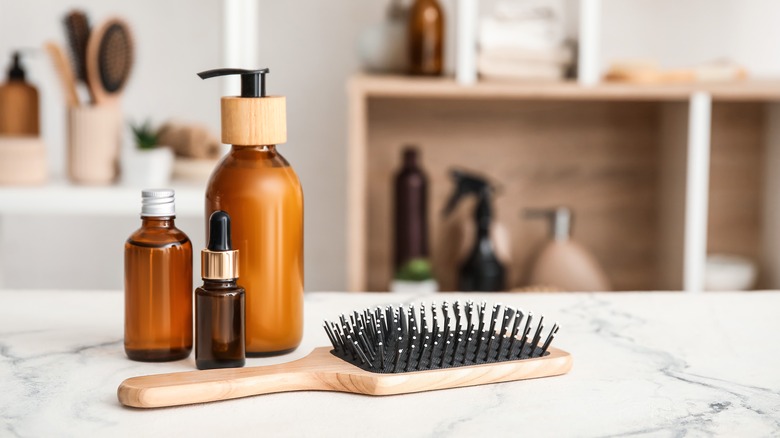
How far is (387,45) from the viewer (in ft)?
6.62

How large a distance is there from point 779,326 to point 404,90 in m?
1.12

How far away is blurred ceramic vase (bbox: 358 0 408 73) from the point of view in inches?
79.4

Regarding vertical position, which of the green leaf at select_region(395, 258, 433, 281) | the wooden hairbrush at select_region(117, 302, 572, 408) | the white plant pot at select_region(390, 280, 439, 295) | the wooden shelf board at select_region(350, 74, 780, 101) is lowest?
the white plant pot at select_region(390, 280, 439, 295)

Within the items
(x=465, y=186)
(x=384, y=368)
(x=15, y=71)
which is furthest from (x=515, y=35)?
(x=384, y=368)

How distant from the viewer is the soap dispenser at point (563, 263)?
2.12 m

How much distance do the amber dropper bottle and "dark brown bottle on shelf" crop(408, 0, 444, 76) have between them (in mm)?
1315

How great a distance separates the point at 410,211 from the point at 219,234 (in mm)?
1455

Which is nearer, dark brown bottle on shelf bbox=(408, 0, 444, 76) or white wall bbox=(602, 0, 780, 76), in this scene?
dark brown bottle on shelf bbox=(408, 0, 444, 76)

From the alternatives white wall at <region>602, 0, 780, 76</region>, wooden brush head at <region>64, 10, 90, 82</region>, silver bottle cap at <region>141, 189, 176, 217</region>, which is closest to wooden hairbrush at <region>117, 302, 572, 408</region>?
silver bottle cap at <region>141, 189, 176, 217</region>

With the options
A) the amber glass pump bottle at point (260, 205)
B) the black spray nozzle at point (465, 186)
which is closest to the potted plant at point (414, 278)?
the black spray nozzle at point (465, 186)

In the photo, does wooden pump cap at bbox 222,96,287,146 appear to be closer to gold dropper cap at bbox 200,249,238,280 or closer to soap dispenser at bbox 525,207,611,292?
gold dropper cap at bbox 200,249,238,280

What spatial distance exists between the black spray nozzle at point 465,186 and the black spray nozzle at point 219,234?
55.8 inches

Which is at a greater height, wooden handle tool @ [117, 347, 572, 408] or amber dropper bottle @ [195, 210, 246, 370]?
amber dropper bottle @ [195, 210, 246, 370]

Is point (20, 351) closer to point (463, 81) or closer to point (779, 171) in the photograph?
point (463, 81)
